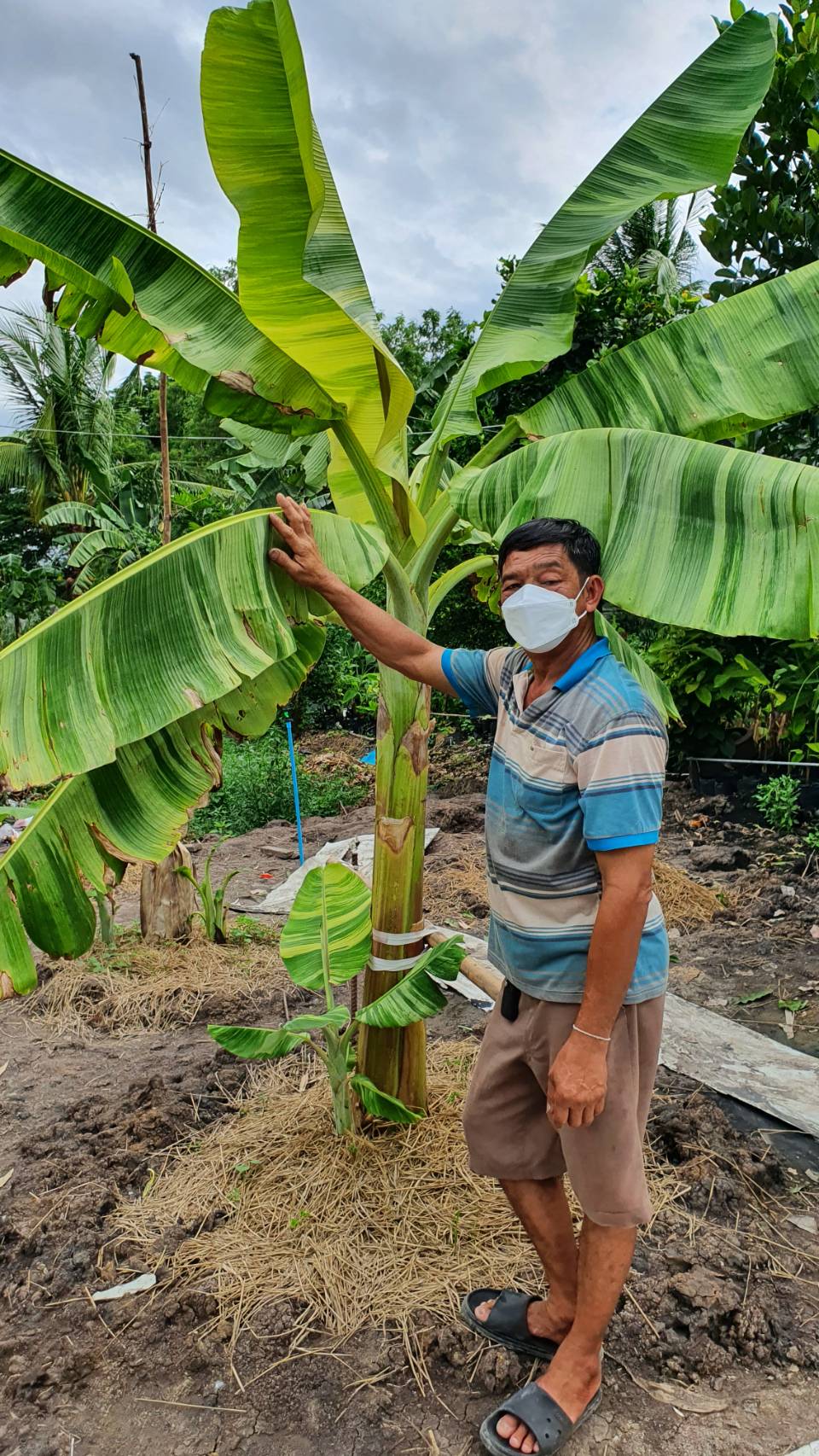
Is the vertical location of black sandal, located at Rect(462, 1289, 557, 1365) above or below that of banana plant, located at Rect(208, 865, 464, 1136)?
below

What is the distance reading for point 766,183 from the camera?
5559mm

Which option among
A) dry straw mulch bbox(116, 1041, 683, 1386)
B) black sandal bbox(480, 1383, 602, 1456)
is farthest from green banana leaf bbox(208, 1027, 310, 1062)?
black sandal bbox(480, 1383, 602, 1456)

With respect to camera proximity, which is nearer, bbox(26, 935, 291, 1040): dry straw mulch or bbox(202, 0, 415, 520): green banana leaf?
bbox(202, 0, 415, 520): green banana leaf

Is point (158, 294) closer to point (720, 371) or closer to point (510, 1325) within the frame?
point (720, 371)

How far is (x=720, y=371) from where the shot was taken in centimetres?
241

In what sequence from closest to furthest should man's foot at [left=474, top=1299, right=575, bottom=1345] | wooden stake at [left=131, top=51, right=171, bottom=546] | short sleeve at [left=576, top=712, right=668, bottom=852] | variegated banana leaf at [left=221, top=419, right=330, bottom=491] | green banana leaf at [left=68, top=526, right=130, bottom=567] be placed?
short sleeve at [left=576, top=712, right=668, bottom=852] → man's foot at [left=474, top=1299, right=575, bottom=1345] → variegated banana leaf at [left=221, top=419, right=330, bottom=491] → wooden stake at [left=131, top=51, right=171, bottom=546] → green banana leaf at [left=68, top=526, right=130, bottom=567]

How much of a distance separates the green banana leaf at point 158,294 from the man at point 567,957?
0.92m

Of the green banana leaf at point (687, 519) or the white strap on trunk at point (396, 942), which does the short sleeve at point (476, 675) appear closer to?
the green banana leaf at point (687, 519)

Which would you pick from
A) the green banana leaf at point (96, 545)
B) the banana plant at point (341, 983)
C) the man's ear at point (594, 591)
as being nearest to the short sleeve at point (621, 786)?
the man's ear at point (594, 591)

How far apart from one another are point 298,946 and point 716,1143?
1612 mm

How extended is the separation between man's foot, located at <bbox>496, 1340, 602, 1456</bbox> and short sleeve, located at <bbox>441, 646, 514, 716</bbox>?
59.6 inches

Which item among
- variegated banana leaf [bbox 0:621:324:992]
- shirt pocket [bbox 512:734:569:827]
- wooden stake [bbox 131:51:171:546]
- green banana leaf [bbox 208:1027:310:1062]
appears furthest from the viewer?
wooden stake [bbox 131:51:171:546]

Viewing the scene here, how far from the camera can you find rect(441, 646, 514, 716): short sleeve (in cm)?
220

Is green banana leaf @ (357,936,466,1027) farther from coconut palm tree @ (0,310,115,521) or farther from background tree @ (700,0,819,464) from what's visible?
coconut palm tree @ (0,310,115,521)
